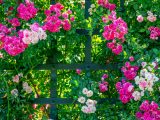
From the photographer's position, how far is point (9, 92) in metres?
3.54

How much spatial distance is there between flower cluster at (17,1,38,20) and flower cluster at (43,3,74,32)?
99mm

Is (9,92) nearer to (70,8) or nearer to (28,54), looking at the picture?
(28,54)

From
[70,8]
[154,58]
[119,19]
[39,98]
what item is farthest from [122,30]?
[39,98]

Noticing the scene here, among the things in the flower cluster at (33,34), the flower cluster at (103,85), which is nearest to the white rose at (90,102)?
the flower cluster at (103,85)

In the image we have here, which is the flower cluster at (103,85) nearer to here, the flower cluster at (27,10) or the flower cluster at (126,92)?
the flower cluster at (126,92)

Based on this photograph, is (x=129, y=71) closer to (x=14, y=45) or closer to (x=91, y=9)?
(x=91, y=9)

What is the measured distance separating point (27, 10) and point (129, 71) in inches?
32.4

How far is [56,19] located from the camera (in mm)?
3346

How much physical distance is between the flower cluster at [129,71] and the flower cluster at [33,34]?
62 cm

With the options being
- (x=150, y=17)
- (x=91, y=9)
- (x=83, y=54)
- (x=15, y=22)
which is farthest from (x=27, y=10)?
(x=150, y=17)

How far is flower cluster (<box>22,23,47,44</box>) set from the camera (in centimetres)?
328

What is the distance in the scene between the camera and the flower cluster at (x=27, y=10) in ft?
11.1

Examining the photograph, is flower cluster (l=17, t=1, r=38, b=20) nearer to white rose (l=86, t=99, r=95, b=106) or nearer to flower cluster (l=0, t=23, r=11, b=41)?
flower cluster (l=0, t=23, r=11, b=41)

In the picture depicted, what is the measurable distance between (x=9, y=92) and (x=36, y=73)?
0.30 metres
